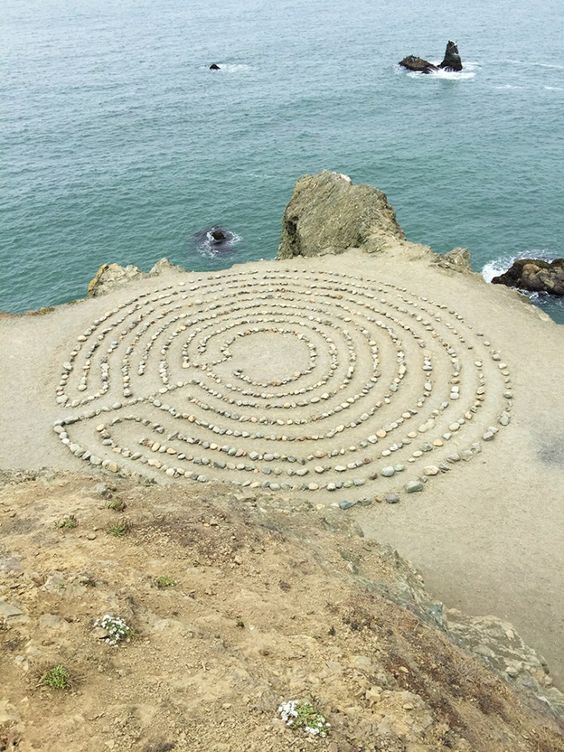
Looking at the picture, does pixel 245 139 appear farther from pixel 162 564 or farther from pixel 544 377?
pixel 162 564

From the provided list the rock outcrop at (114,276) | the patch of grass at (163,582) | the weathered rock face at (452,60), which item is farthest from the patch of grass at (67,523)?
the weathered rock face at (452,60)

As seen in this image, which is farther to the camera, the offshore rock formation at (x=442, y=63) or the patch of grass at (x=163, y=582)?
the offshore rock formation at (x=442, y=63)

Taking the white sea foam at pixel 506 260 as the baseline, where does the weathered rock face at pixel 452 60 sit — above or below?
above

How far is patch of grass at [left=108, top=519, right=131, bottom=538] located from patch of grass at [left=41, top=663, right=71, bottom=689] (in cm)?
465

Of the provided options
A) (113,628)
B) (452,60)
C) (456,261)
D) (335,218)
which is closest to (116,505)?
(113,628)

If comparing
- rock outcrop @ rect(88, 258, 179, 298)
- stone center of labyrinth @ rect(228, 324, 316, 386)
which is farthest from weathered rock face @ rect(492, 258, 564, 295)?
rock outcrop @ rect(88, 258, 179, 298)

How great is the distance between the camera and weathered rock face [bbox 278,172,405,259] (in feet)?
121

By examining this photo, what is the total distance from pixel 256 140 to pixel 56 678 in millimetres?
64902

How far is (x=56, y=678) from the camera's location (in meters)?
8.74

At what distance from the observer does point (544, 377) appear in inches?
990

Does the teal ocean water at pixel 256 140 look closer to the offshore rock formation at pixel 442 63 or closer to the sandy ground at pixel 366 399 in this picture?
the offshore rock formation at pixel 442 63

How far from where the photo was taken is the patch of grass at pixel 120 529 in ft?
44.4

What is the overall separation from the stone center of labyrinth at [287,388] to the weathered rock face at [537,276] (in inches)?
527

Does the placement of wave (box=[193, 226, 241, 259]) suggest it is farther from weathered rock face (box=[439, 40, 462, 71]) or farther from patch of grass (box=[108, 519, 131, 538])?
weathered rock face (box=[439, 40, 462, 71])
